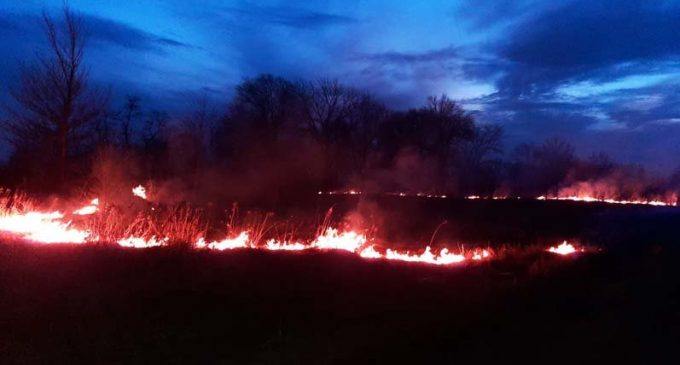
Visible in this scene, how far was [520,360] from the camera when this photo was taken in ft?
21.1

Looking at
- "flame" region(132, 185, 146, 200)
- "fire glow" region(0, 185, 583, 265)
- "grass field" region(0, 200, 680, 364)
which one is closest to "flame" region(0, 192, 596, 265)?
"fire glow" region(0, 185, 583, 265)

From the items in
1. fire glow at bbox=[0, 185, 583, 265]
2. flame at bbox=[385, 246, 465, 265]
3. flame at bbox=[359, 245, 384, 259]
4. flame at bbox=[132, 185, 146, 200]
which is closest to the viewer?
fire glow at bbox=[0, 185, 583, 265]

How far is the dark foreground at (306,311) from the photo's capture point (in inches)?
250

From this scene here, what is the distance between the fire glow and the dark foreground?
50 cm

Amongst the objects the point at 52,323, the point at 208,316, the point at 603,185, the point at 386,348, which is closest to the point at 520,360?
the point at 386,348

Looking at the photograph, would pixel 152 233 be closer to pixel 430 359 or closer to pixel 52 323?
pixel 52 323

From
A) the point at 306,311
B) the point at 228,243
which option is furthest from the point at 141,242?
the point at 306,311

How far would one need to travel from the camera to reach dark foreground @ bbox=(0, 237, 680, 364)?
6.34 m

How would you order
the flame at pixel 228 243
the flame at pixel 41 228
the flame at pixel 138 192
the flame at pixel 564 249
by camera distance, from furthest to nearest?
1. the flame at pixel 138 192
2. the flame at pixel 564 249
3. the flame at pixel 228 243
4. the flame at pixel 41 228

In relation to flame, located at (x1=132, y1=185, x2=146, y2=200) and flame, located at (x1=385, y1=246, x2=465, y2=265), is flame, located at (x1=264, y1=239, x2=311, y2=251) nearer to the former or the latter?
flame, located at (x1=385, y1=246, x2=465, y2=265)

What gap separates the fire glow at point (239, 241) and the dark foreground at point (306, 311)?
19.9 inches

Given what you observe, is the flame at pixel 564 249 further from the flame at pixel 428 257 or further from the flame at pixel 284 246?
the flame at pixel 284 246

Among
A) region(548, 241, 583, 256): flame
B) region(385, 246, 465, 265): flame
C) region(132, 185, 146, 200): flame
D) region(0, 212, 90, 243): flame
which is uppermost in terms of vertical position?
region(132, 185, 146, 200): flame

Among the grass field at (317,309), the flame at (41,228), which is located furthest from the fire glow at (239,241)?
the grass field at (317,309)
